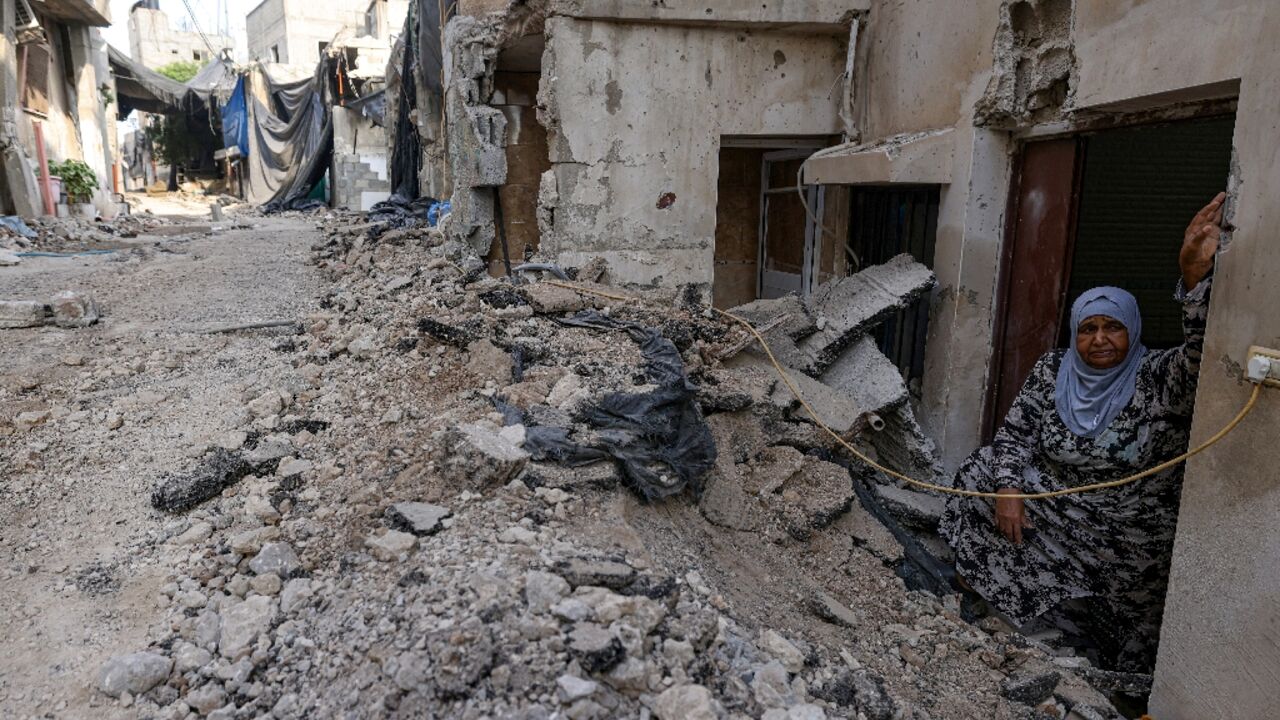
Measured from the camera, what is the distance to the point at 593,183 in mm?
6473

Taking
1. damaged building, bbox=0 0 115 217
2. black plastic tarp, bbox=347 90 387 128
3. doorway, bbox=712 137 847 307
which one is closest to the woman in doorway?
doorway, bbox=712 137 847 307

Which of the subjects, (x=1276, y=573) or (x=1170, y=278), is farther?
(x=1170, y=278)

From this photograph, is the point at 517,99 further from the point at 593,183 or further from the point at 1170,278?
the point at 1170,278

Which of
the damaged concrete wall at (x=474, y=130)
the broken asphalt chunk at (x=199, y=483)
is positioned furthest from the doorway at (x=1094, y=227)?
the damaged concrete wall at (x=474, y=130)

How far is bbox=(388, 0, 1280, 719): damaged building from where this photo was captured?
297cm

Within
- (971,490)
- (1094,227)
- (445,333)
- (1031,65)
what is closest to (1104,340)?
(971,490)

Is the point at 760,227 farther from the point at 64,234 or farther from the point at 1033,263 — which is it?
the point at 64,234

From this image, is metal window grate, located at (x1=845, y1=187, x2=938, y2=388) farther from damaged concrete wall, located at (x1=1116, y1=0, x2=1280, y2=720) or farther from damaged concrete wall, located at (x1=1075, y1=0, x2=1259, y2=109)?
damaged concrete wall, located at (x1=1116, y1=0, x2=1280, y2=720)

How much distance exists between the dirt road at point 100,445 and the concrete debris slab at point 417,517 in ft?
2.51

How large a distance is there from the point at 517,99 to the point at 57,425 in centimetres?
558

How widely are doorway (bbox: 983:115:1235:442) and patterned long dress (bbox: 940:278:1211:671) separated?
93cm

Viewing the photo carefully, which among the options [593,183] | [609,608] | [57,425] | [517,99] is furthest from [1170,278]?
[57,425]

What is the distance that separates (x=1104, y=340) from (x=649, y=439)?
1997mm

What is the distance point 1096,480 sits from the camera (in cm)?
362
